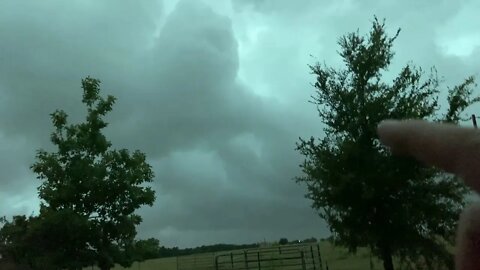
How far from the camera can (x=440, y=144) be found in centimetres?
233

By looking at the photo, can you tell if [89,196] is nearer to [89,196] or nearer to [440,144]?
[89,196]

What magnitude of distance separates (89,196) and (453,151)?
65.8ft

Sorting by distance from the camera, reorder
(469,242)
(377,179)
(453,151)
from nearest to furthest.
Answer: (453,151) → (469,242) → (377,179)

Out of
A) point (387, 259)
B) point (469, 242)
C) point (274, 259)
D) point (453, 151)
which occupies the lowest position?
point (469, 242)

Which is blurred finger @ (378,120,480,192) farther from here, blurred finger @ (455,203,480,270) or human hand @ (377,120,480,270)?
blurred finger @ (455,203,480,270)

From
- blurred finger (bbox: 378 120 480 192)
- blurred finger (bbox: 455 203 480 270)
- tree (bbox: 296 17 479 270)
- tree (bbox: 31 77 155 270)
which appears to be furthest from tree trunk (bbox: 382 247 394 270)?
blurred finger (bbox: 378 120 480 192)

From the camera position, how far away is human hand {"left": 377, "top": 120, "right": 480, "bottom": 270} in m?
2.26

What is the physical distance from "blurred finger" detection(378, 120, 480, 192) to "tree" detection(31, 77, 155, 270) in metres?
19.3

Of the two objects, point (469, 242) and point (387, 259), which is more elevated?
point (387, 259)

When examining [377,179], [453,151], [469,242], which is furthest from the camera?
[377,179]

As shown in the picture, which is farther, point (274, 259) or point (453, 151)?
point (274, 259)

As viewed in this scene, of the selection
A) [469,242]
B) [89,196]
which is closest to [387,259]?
[89,196]

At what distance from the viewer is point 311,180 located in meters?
20.2

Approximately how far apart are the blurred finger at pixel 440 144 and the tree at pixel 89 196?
19265mm
